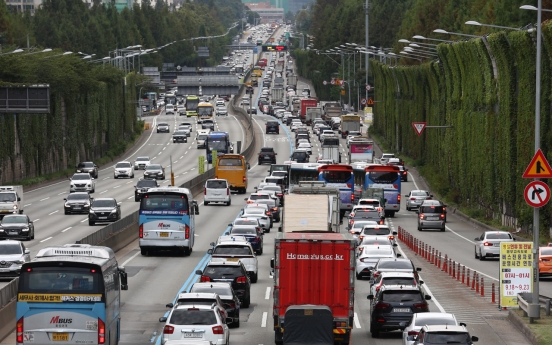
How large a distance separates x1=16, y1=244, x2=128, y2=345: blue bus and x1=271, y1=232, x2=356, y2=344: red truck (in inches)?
195

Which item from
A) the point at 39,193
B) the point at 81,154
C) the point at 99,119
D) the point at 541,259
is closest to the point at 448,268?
the point at 541,259

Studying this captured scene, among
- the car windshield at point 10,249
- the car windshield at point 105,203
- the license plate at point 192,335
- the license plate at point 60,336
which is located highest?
the license plate at point 60,336

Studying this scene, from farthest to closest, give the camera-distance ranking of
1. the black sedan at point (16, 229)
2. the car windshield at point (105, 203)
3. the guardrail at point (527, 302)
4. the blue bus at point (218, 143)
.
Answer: the blue bus at point (218, 143), the car windshield at point (105, 203), the black sedan at point (16, 229), the guardrail at point (527, 302)

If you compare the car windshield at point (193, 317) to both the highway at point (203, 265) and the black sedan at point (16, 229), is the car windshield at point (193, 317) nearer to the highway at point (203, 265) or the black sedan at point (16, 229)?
the highway at point (203, 265)

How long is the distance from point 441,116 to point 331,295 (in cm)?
7130

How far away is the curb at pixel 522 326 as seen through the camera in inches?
1142

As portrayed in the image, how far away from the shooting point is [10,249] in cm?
4172

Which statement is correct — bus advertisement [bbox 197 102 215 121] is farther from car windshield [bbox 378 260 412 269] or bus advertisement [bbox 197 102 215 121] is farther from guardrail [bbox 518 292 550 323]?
guardrail [bbox 518 292 550 323]

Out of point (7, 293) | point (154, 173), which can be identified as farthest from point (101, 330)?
point (154, 173)

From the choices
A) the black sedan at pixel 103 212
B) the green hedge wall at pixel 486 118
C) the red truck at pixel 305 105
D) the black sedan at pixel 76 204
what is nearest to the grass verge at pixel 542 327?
the green hedge wall at pixel 486 118

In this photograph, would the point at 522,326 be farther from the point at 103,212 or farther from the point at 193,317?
the point at 103,212

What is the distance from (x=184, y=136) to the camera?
464 ft

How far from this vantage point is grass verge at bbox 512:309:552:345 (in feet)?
92.6

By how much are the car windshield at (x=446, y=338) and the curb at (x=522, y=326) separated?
16.7ft
